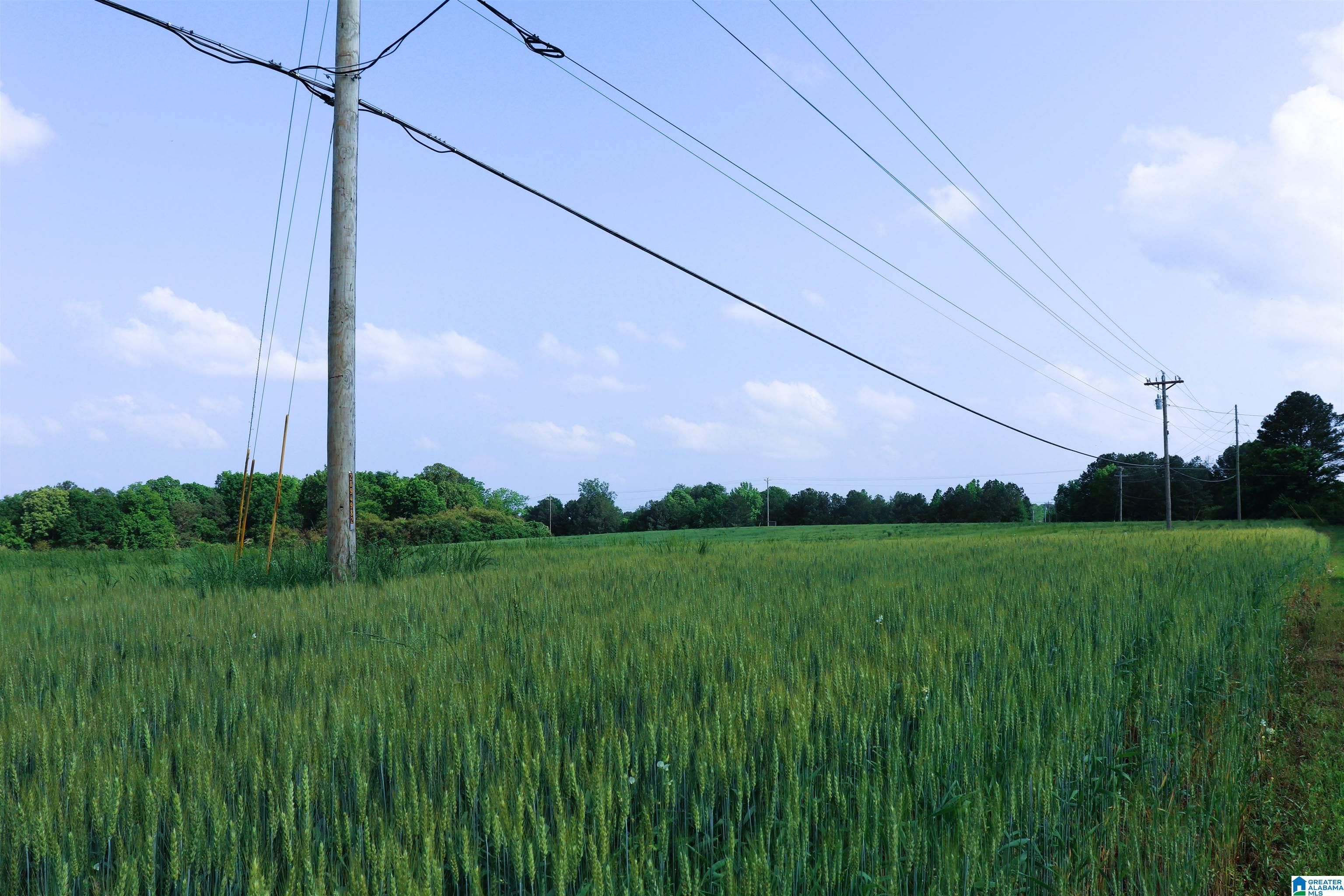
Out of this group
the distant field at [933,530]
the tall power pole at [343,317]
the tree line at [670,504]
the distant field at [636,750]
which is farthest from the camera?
the tree line at [670,504]

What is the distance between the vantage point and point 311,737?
8.28 ft

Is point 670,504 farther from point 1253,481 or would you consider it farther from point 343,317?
point 343,317

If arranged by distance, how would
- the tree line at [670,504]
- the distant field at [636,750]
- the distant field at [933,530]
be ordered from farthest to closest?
the tree line at [670,504], the distant field at [933,530], the distant field at [636,750]

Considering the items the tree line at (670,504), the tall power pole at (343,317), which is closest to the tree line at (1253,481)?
the tree line at (670,504)

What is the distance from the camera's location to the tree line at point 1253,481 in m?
53.8

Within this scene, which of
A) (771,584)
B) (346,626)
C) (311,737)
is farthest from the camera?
(771,584)

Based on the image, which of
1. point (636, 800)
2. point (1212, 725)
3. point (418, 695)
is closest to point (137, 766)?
point (418, 695)

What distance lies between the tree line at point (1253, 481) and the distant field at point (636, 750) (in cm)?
4749

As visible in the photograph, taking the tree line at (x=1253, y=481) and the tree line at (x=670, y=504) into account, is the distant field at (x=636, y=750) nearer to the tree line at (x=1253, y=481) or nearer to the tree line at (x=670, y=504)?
the tree line at (x=670, y=504)

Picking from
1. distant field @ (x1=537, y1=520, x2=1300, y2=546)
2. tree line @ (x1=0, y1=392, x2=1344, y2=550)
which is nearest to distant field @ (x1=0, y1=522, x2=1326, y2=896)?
tree line @ (x1=0, y1=392, x2=1344, y2=550)

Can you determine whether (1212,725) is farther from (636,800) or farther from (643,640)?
(636,800)

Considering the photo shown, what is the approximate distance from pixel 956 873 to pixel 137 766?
2.45m

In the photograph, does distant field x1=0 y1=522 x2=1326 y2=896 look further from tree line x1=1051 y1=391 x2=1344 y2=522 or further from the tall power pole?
tree line x1=1051 y1=391 x2=1344 y2=522

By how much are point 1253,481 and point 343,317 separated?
2731 inches
